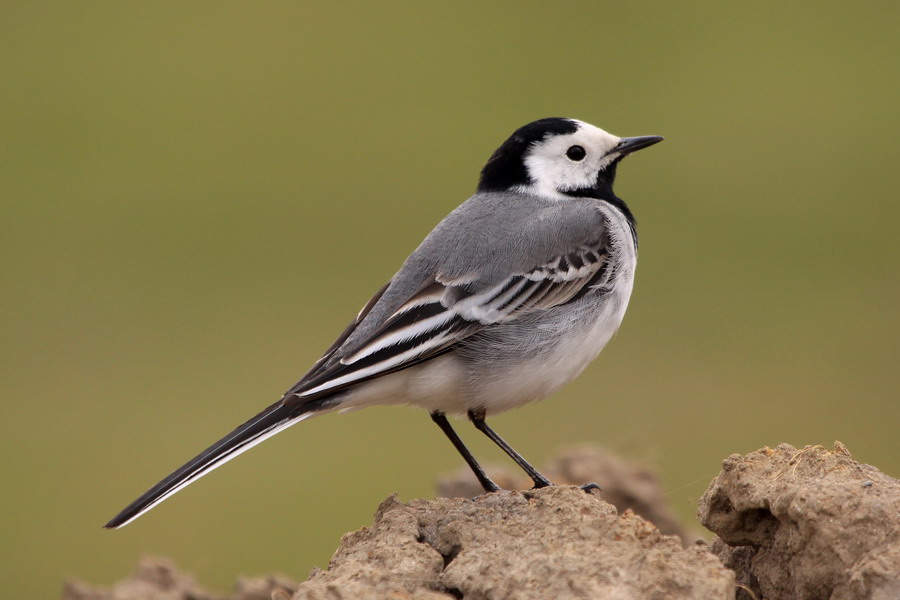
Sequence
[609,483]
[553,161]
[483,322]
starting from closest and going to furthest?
1. [483,322]
2. [553,161]
3. [609,483]

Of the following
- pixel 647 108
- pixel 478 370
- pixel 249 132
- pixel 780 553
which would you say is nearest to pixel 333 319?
pixel 249 132

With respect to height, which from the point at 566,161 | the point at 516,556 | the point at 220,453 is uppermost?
the point at 566,161

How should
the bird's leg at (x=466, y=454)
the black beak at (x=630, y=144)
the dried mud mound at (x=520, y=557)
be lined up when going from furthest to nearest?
the black beak at (x=630, y=144) → the bird's leg at (x=466, y=454) → the dried mud mound at (x=520, y=557)

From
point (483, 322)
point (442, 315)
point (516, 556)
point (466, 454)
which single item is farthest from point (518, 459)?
point (516, 556)

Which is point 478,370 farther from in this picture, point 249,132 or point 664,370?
point 249,132

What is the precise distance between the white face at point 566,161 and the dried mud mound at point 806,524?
2995 mm

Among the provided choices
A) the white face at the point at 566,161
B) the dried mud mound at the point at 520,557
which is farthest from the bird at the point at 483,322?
the dried mud mound at the point at 520,557

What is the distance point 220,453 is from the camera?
5.87m

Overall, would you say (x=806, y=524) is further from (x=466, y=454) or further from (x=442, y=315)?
(x=466, y=454)

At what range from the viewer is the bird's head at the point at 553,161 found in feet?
25.8

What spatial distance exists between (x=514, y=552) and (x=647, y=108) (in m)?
18.1

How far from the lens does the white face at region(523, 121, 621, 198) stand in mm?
7871

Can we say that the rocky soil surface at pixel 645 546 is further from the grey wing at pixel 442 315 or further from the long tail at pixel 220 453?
the grey wing at pixel 442 315

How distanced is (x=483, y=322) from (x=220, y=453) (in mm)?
1573
